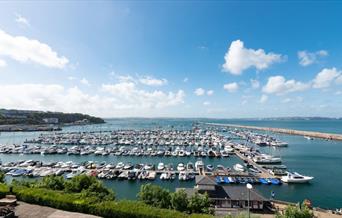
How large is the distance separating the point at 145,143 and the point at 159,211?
265 feet

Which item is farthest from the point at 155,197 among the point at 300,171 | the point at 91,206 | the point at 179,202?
the point at 300,171

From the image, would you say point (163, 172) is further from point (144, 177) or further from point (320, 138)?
point (320, 138)

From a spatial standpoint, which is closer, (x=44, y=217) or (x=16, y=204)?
(x=44, y=217)

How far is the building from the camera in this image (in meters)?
31.8

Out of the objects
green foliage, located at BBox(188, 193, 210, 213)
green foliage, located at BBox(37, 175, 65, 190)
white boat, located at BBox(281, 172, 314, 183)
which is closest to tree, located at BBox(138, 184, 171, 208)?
green foliage, located at BBox(188, 193, 210, 213)

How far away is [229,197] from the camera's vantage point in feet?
106

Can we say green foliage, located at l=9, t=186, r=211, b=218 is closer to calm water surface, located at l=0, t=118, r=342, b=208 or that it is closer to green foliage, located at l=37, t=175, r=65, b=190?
green foliage, located at l=37, t=175, r=65, b=190

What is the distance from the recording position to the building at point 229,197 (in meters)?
31.8

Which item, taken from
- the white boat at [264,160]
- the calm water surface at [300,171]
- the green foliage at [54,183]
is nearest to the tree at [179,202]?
the green foliage at [54,183]

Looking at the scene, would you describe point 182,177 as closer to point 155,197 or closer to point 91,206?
point 155,197

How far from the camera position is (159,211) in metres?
16.0

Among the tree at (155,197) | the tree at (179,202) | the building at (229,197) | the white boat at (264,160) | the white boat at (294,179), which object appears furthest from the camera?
the white boat at (264,160)

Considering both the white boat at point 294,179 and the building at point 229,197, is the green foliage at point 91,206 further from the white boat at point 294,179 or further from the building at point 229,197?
the white boat at point 294,179

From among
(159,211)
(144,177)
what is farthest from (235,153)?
(159,211)
